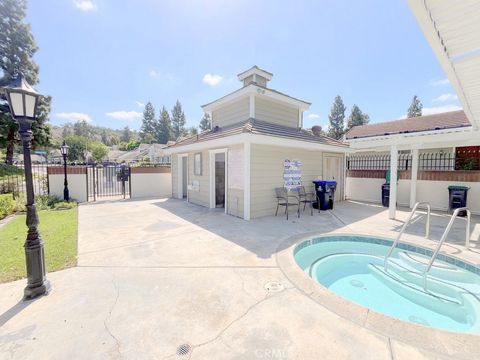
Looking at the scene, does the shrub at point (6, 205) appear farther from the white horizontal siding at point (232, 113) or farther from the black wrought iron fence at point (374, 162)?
the black wrought iron fence at point (374, 162)

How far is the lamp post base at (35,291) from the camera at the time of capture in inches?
111

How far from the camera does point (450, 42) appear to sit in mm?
2734

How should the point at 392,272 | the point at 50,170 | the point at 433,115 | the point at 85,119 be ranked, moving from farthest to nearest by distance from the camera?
the point at 85,119 → the point at 433,115 → the point at 50,170 → the point at 392,272

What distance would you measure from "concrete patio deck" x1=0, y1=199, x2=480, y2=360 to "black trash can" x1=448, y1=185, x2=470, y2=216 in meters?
4.52

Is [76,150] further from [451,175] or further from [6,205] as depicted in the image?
[451,175]

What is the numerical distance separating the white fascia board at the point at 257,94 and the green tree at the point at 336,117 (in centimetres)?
3749

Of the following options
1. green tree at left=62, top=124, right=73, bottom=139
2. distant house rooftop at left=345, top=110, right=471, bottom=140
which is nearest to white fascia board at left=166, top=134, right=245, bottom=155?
distant house rooftop at left=345, top=110, right=471, bottom=140

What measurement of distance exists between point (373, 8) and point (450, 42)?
16.5 ft

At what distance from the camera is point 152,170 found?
12398 millimetres

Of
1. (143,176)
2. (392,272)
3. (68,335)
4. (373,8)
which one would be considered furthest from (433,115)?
(68,335)

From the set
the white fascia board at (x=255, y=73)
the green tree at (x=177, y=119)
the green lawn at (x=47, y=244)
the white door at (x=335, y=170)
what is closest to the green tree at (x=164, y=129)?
the green tree at (x=177, y=119)

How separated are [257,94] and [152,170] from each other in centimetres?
758

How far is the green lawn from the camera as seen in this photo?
3625 millimetres

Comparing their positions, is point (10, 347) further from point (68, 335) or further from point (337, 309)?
point (337, 309)
